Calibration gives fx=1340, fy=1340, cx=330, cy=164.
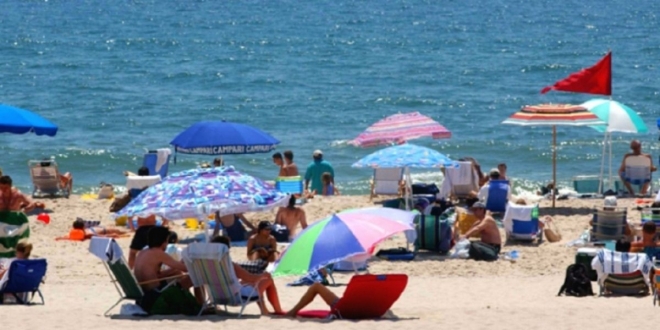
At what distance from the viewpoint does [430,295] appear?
467 inches

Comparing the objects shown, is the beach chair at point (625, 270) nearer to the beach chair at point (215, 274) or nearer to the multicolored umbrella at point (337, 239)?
the multicolored umbrella at point (337, 239)

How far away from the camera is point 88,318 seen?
10.2 metres

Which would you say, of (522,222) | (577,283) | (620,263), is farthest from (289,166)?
(620,263)

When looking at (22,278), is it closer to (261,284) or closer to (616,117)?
(261,284)

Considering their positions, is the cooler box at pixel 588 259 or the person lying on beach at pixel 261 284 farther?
the cooler box at pixel 588 259

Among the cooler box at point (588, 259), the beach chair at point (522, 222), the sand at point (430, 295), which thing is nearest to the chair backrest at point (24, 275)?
the sand at point (430, 295)

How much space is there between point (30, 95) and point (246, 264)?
88.9ft

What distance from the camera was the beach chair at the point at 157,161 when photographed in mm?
17641

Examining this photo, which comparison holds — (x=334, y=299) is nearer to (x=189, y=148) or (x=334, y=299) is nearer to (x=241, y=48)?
(x=189, y=148)

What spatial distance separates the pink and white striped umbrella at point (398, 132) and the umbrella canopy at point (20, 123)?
14.6 feet

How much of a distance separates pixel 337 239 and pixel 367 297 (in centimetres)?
57

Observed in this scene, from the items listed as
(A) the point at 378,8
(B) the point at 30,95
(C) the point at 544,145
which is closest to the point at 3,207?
(C) the point at 544,145

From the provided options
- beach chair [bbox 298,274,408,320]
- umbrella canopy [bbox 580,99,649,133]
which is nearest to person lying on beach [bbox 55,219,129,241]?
beach chair [bbox 298,274,408,320]

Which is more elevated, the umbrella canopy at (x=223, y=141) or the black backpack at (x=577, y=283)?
the umbrella canopy at (x=223, y=141)
